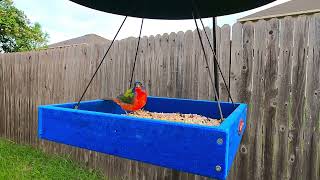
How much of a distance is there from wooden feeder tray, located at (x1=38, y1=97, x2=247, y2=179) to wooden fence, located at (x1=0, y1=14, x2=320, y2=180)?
5.14 feet

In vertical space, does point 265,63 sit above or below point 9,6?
below

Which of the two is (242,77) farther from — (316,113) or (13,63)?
(13,63)

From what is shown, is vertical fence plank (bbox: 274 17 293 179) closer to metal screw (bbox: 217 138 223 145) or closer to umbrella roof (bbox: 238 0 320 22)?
metal screw (bbox: 217 138 223 145)

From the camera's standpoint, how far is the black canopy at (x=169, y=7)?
2.23m

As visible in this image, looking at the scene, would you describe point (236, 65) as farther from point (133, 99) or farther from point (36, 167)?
point (36, 167)

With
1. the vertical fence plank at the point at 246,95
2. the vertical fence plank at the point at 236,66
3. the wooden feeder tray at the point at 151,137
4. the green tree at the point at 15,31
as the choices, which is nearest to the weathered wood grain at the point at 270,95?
the vertical fence plank at the point at 246,95

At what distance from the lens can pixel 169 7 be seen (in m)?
2.39

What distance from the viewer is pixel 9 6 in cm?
1178

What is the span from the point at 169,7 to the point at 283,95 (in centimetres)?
134

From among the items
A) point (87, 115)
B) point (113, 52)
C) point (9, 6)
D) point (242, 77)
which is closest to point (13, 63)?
point (113, 52)

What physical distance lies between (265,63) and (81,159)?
309cm

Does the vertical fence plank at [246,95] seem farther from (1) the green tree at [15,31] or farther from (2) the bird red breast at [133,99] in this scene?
(1) the green tree at [15,31]

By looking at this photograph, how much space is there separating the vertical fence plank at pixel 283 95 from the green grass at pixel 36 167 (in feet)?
8.15

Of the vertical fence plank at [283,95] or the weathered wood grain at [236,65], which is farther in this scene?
the weathered wood grain at [236,65]
